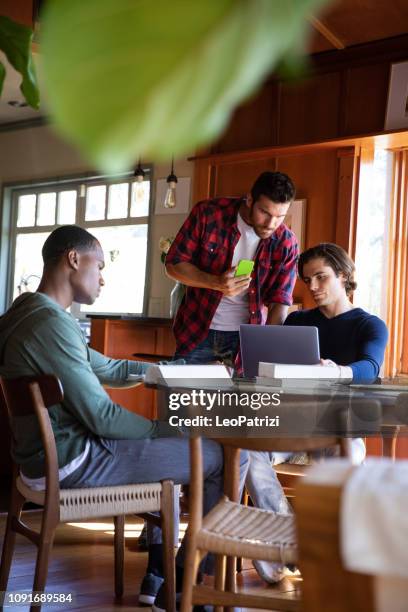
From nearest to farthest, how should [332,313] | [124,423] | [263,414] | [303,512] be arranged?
1. [303,512]
2. [263,414]
3. [124,423]
4. [332,313]

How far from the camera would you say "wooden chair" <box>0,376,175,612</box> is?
1979mm

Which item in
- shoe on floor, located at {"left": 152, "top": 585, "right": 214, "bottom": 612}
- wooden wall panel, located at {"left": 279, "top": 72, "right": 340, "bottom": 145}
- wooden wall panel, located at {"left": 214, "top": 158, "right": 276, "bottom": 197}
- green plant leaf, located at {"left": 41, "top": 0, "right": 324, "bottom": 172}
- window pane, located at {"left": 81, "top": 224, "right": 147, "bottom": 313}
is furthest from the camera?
window pane, located at {"left": 81, "top": 224, "right": 147, "bottom": 313}

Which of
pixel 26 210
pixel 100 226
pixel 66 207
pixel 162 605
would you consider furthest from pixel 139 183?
pixel 162 605

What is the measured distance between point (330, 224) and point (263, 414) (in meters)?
3.36

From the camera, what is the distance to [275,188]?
9.23ft

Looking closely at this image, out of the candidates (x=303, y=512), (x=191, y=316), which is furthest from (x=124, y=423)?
(x=303, y=512)

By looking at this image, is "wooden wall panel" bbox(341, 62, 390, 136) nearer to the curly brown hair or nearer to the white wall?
the white wall

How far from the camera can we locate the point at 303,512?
57cm

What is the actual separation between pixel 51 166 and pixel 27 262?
1.07 meters

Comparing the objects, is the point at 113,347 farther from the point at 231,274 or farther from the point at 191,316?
the point at 231,274

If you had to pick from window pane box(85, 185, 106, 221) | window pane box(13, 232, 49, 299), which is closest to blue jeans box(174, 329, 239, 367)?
window pane box(85, 185, 106, 221)

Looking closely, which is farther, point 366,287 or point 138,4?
point 366,287

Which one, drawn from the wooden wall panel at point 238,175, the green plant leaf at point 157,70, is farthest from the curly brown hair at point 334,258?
the green plant leaf at point 157,70

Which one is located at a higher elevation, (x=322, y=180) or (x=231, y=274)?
(x=322, y=180)
